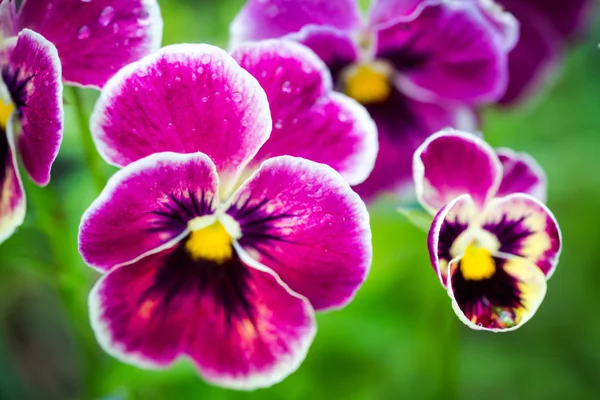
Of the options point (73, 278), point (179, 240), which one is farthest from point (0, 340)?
point (179, 240)

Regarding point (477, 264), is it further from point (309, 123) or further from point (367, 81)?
point (367, 81)

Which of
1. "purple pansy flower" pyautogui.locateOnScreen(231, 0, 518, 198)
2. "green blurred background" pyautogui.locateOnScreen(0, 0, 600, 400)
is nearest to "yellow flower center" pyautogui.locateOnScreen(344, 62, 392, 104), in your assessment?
"purple pansy flower" pyautogui.locateOnScreen(231, 0, 518, 198)

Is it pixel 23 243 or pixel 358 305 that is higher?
pixel 23 243

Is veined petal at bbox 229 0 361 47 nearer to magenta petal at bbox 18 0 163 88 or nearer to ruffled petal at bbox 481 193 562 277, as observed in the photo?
magenta petal at bbox 18 0 163 88

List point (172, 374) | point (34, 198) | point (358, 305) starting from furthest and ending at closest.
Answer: point (358, 305), point (172, 374), point (34, 198)

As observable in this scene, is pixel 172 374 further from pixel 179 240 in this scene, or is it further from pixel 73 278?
pixel 179 240

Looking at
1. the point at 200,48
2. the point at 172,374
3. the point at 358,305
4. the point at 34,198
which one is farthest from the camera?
the point at 358,305
